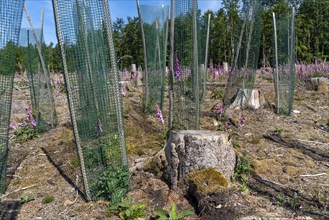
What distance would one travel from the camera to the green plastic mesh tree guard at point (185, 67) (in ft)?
13.6

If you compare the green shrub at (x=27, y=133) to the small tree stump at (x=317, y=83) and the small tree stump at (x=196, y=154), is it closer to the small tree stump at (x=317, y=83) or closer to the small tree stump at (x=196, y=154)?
the small tree stump at (x=196, y=154)

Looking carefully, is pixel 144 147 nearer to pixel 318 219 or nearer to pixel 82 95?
pixel 82 95

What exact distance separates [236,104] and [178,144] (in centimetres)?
377

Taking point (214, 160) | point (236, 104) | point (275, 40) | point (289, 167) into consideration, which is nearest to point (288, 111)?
point (236, 104)

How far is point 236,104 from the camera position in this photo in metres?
6.66

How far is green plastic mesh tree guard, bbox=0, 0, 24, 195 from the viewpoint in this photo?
9.05 ft

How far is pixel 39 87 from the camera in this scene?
5.71 m

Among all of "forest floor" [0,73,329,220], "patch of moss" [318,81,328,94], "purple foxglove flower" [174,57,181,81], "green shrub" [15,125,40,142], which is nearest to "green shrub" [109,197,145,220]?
"forest floor" [0,73,329,220]

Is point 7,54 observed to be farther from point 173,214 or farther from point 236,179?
point 236,179

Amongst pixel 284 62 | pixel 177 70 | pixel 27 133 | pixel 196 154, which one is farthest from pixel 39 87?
pixel 284 62

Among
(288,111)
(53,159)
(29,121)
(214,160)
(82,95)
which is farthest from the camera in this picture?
(288,111)

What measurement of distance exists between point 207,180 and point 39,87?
394cm

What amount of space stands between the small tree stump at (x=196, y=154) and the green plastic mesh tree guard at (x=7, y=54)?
1.62m

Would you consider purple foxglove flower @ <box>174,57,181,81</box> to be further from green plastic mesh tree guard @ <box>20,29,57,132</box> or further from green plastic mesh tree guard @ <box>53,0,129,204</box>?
green plastic mesh tree guard @ <box>20,29,57,132</box>
